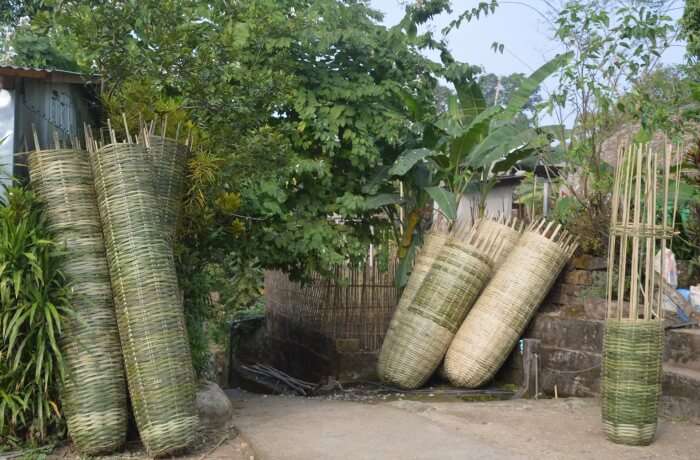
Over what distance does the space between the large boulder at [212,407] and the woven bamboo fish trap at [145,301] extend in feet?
2.70

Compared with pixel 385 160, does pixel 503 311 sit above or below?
below

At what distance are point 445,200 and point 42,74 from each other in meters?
4.42

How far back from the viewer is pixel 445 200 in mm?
8328

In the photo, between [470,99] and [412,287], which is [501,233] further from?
[470,99]

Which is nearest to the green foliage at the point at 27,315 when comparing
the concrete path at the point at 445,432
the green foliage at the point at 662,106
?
the concrete path at the point at 445,432

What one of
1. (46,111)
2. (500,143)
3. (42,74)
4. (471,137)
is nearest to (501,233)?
(500,143)

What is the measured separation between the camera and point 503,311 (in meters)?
7.96

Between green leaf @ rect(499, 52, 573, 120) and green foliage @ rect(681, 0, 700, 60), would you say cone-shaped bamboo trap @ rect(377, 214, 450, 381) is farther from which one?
green foliage @ rect(681, 0, 700, 60)

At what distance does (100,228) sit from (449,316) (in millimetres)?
4270

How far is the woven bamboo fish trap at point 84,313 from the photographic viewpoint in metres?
4.74

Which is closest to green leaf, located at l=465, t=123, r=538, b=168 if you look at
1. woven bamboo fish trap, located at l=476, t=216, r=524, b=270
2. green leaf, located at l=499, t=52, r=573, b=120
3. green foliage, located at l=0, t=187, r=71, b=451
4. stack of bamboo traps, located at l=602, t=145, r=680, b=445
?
green leaf, located at l=499, t=52, r=573, b=120

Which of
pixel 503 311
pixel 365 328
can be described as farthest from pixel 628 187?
pixel 365 328

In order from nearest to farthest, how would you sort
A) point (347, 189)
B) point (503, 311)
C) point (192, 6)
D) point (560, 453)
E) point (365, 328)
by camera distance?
point (560, 453)
point (192, 6)
point (503, 311)
point (347, 189)
point (365, 328)

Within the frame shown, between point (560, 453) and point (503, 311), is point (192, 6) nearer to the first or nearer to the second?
point (503, 311)
